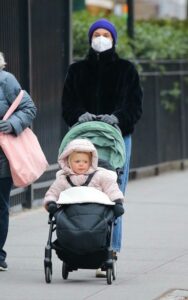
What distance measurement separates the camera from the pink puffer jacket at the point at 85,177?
869 centimetres

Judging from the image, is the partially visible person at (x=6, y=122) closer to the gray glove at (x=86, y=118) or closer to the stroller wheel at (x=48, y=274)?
the gray glove at (x=86, y=118)

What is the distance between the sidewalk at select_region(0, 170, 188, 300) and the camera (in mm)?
8461

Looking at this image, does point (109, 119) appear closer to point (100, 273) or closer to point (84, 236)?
point (84, 236)

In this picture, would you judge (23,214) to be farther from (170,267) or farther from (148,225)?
(170,267)

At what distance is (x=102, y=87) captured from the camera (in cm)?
942

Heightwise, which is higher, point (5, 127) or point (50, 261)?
point (5, 127)

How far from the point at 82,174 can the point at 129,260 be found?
5.39ft

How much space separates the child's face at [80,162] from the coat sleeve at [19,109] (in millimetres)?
727

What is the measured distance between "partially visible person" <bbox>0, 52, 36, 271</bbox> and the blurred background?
357 cm

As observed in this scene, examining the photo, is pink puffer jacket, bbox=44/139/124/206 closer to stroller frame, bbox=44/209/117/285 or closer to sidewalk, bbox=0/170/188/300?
stroller frame, bbox=44/209/117/285

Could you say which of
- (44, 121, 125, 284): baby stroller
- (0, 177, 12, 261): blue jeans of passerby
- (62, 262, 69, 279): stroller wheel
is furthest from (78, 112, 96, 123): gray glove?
(62, 262, 69, 279): stroller wheel

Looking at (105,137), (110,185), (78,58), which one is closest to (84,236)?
(110,185)

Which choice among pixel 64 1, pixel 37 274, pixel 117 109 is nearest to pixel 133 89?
pixel 117 109

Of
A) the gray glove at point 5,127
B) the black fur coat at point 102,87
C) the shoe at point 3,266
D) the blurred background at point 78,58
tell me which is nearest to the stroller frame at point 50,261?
the shoe at point 3,266
